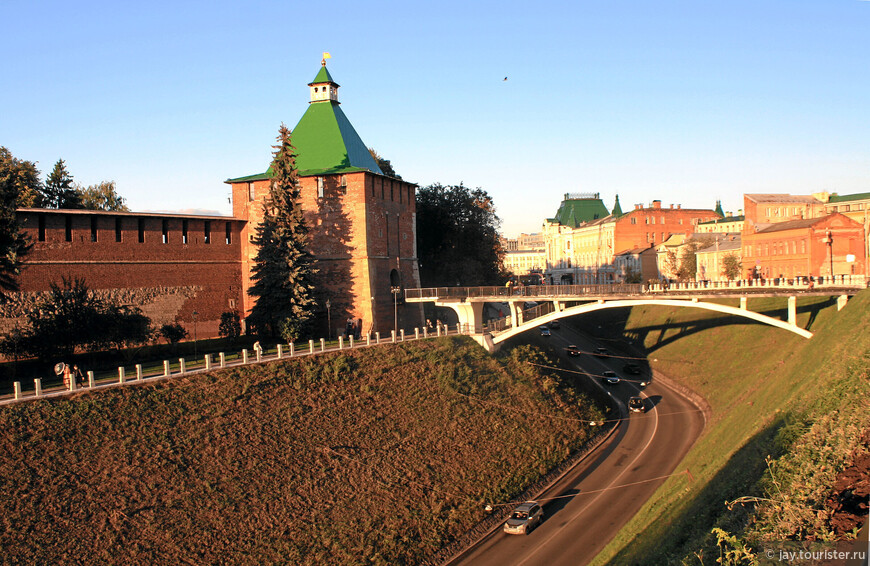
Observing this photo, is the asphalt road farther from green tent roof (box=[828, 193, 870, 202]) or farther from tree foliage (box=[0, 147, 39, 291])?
green tent roof (box=[828, 193, 870, 202])

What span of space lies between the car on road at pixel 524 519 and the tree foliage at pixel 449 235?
2744 centimetres

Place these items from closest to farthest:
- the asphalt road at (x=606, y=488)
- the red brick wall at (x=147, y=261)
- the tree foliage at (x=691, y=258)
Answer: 1. the asphalt road at (x=606, y=488)
2. the red brick wall at (x=147, y=261)
3. the tree foliage at (x=691, y=258)

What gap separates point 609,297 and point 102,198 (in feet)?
123

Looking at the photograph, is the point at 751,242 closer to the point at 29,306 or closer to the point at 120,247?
the point at 120,247

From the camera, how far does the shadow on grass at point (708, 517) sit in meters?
13.0

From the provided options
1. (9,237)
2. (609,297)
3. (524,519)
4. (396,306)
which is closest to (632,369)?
(609,297)

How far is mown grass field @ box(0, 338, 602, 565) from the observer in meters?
18.0

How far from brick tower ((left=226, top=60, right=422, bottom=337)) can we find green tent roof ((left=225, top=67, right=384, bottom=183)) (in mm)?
56

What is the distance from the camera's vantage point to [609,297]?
31797 millimetres

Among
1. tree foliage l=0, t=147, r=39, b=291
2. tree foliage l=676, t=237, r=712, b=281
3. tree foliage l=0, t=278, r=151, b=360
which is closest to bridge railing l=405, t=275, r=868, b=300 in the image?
tree foliage l=0, t=278, r=151, b=360

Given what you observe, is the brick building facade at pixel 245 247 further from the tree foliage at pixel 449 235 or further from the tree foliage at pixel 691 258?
the tree foliage at pixel 691 258

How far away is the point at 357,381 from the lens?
28234 millimetres

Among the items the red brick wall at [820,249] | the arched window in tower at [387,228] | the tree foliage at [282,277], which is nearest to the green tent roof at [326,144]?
the arched window in tower at [387,228]

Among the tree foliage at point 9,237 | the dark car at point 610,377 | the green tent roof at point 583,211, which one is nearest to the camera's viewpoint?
the tree foliage at point 9,237
